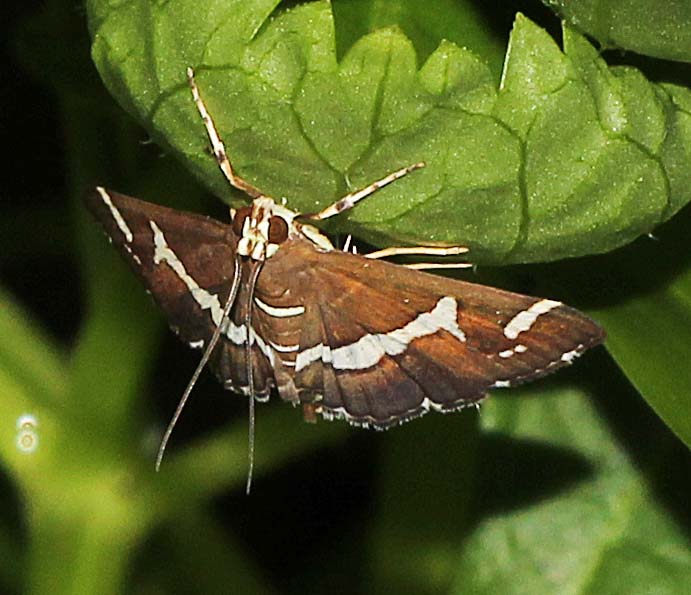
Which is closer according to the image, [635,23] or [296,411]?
[635,23]

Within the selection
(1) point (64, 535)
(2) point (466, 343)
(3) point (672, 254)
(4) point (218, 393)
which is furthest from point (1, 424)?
(3) point (672, 254)

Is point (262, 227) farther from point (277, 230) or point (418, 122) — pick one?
point (418, 122)

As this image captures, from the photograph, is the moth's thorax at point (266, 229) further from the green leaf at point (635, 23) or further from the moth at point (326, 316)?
the green leaf at point (635, 23)

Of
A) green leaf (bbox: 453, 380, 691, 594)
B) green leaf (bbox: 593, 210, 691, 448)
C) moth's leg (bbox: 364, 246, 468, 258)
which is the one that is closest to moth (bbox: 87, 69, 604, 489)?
moth's leg (bbox: 364, 246, 468, 258)

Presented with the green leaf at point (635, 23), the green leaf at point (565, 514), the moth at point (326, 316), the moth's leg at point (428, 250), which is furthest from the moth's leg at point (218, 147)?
the green leaf at point (565, 514)

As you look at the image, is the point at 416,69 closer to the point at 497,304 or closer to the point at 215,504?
the point at 497,304

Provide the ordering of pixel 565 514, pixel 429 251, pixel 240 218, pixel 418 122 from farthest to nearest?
pixel 565 514 → pixel 240 218 → pixel 429 251 → pixel 418 122

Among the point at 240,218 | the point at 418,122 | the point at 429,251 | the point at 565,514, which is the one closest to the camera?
the point at 418,122

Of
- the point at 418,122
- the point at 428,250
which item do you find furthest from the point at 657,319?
the point at 418,122
